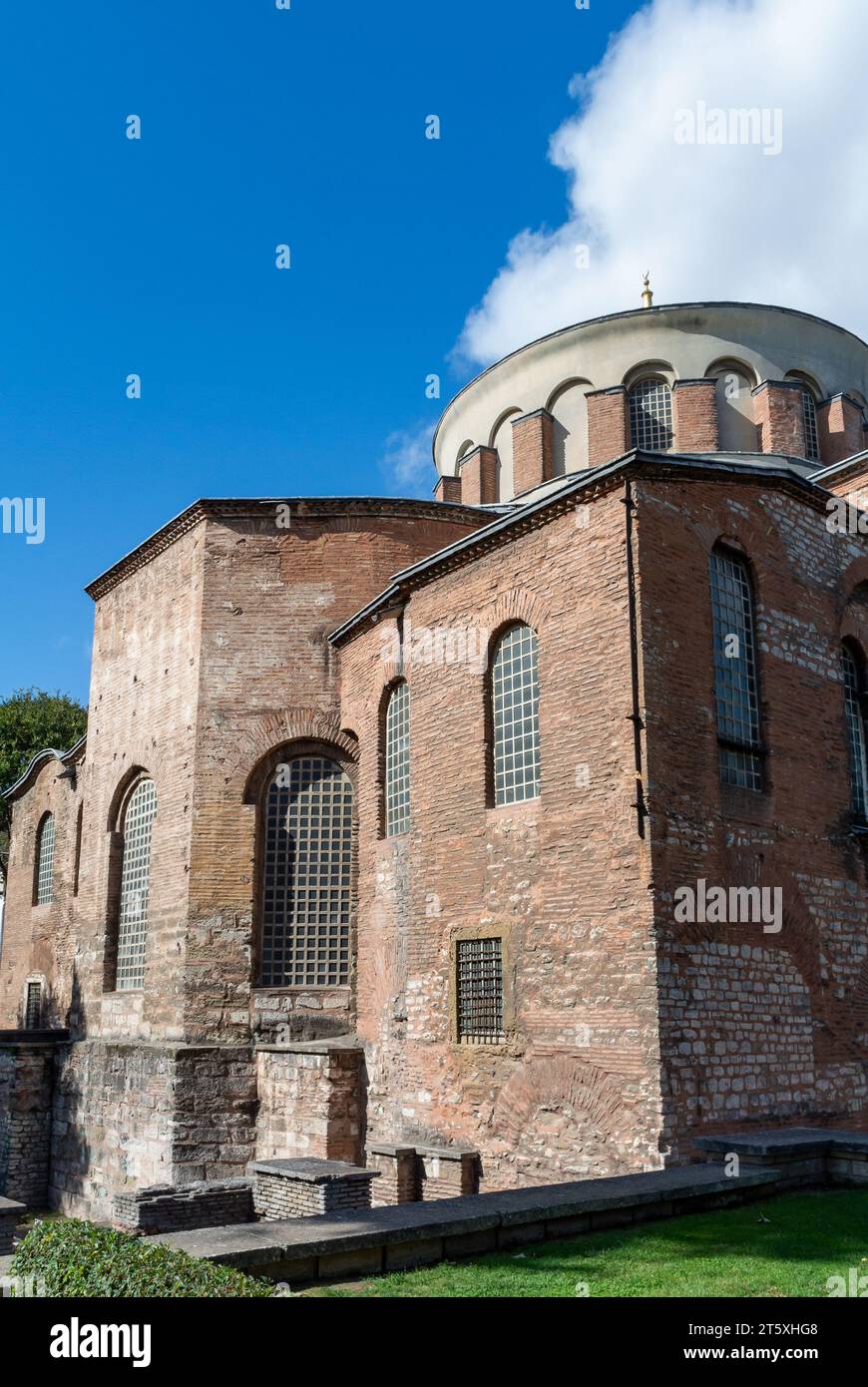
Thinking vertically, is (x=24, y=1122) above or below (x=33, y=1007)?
below

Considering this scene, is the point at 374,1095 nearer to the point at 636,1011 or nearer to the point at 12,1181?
the point at 636,1011

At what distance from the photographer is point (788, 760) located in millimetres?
12250

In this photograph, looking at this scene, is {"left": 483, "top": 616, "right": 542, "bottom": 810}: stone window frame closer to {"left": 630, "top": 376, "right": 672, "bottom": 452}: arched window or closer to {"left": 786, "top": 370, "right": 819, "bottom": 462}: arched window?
{"left": 630, "top": 376, "right": 672, "bottom": 452}: arched window

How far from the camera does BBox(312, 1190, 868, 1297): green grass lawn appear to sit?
614cm

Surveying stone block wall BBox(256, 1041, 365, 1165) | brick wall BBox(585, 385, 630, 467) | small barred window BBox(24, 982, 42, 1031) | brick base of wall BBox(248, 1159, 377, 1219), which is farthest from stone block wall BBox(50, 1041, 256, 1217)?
brick wall BBox(585, 385, 630, 467)

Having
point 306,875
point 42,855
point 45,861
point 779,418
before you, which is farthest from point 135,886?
point 779,418

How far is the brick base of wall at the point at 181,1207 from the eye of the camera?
11305 millimetres

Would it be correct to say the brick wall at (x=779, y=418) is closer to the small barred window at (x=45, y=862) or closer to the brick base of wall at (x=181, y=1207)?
the brick base of wall at (x=181, y=1207)

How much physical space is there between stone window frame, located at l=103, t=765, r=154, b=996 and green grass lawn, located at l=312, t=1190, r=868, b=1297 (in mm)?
12002

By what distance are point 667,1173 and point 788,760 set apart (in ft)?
15.6

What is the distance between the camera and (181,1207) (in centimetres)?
1146

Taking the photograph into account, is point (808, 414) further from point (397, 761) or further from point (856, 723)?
point (397, 761)

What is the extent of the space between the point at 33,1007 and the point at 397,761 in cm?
1457
